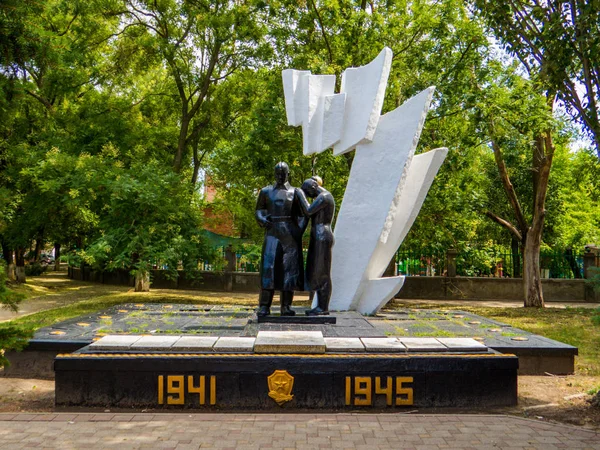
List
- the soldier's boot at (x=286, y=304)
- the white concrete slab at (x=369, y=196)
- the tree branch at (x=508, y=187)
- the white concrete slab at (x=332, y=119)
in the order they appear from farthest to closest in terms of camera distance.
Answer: the tree branch at (x=508, y=187), the white concrete slab at (x=332, y=119), the white concrete slab at (x=369, y=196), the soldier's boot at (x=286, y=304)

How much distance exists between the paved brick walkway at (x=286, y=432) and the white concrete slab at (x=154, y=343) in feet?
2.43

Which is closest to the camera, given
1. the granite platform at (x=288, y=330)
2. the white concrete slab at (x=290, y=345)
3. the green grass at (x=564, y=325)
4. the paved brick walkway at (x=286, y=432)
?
the paved brick walkway at (x=286, y=432)

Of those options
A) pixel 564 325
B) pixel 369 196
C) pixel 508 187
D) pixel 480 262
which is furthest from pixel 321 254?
pixel 480 262

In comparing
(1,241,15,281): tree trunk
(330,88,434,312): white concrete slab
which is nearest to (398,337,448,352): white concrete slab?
(330,88,434,312): white concrete slab

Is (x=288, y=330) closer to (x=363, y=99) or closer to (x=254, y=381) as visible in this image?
(x=254, y=381)

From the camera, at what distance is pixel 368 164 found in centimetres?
Result: 938

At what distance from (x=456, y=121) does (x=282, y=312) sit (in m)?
8.69

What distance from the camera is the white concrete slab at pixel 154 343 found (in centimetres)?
578

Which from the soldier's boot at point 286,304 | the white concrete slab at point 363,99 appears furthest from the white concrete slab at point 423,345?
the white concrete slab at point 363,99

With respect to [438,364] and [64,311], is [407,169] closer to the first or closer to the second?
[438,364]

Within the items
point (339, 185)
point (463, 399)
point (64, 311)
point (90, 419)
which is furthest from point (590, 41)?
point (64, 311)

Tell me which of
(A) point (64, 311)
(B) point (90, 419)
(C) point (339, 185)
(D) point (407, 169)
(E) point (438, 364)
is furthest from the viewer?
(C) point (339, 185)

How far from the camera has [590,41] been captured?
602 centimetres

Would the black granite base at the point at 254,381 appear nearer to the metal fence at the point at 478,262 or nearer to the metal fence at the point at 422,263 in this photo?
the metal fence at the point at 478,262
